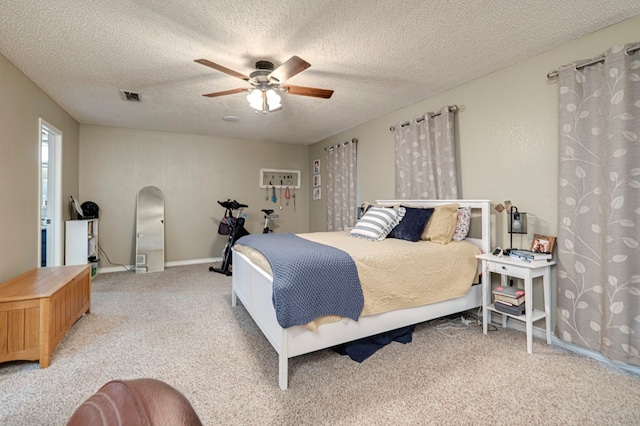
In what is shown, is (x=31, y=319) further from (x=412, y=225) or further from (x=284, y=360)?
(x=412, y=225)

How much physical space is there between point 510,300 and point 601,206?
0.94m

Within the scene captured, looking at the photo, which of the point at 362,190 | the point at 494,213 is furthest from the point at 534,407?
the point at 362,190

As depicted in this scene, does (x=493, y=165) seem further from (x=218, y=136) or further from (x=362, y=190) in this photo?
(x=218, y=136)

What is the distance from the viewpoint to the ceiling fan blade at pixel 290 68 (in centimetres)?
207

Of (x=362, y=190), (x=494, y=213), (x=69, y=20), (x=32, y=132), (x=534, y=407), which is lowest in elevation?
(x=534, y=407)

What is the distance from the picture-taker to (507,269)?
2.39 m

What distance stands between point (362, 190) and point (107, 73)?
3.42 meters

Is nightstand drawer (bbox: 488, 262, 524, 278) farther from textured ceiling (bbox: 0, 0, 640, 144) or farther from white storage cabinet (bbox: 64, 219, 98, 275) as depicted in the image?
white storage cabinet (bbox: 64, 219, 98, 275)

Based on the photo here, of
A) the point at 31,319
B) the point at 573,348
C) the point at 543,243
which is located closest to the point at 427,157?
the point at 543,243

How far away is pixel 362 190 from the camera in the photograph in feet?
15.2

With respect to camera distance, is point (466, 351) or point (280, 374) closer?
point (280, 374)

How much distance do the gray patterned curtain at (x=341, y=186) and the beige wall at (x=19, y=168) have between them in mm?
3875

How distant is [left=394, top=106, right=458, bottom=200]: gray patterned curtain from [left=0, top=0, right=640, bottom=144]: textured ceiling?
1.15ft

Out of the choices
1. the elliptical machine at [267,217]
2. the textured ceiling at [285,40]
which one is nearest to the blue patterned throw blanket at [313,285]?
the textured ceiling at [285,40]
